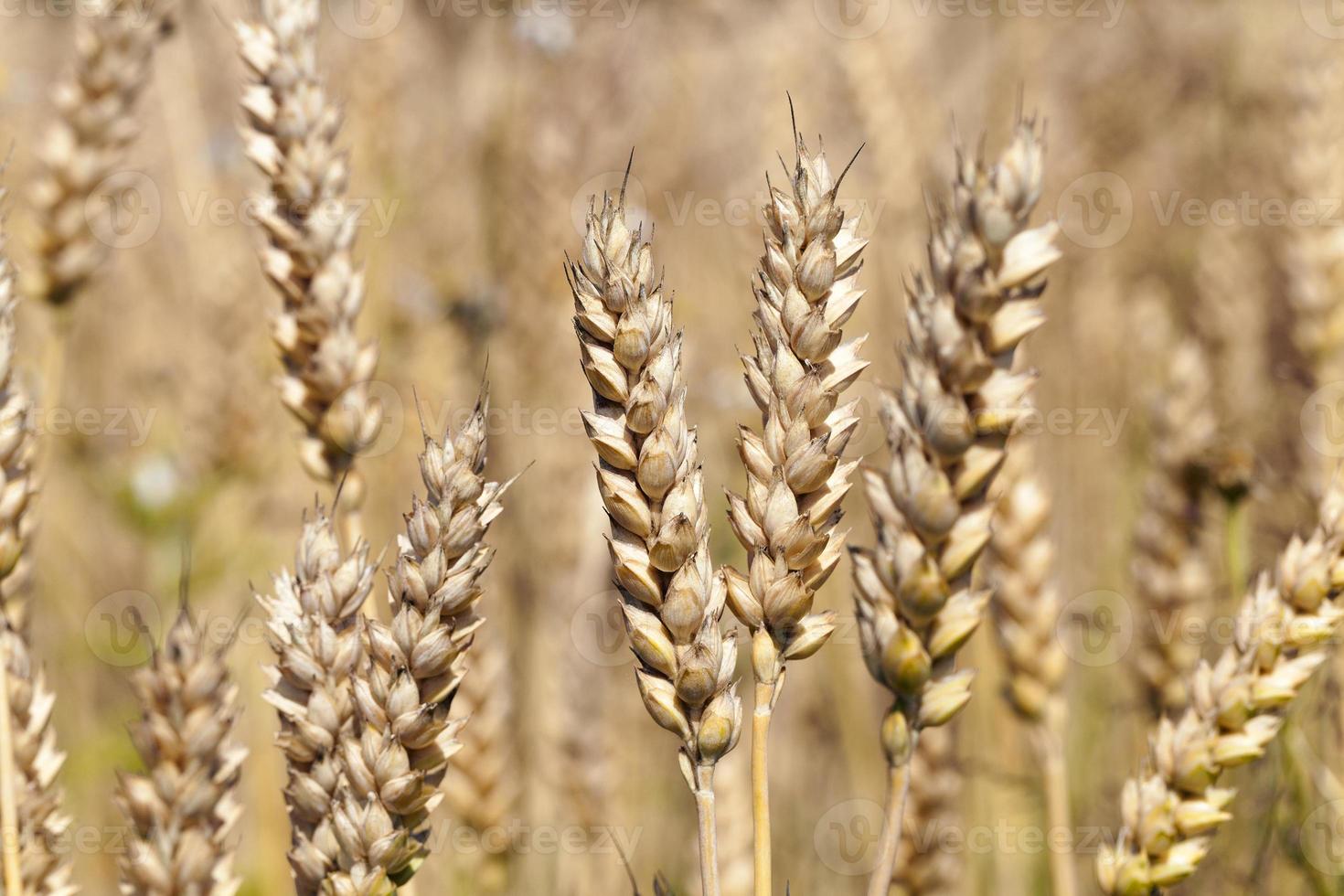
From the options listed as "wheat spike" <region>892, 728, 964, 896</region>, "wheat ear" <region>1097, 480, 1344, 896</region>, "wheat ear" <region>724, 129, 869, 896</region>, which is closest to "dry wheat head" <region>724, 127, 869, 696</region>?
"wheat ear" <region>724, 129, 869, 896</region>

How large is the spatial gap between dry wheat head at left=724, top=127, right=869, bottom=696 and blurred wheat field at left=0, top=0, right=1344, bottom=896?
0.94 meters

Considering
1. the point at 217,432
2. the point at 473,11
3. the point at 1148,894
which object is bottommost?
the point at 1148,894

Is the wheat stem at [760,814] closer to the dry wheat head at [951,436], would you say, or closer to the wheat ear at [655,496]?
the wheat ear at [655,496]

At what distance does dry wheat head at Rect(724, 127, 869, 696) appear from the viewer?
88 centimetres

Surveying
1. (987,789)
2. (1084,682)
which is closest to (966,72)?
(1084,682)

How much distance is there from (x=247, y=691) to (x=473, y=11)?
9.83 feet

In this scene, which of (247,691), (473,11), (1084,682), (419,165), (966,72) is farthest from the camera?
(966,72)

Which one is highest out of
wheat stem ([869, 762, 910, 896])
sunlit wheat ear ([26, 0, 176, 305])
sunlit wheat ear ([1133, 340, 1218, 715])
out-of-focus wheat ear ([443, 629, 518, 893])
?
sunlit wheat ear ([26, 0, 176, 305])

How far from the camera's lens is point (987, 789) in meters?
2.48

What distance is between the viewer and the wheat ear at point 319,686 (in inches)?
37.4

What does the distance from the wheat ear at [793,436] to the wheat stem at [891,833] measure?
0.42 ft

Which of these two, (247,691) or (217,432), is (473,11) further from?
(247,691)

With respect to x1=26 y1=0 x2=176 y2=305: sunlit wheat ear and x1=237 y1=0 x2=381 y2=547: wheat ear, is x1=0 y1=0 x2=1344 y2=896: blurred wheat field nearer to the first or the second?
x1=26 y1=0 x2=176 y2=305: sunlit wheat ear

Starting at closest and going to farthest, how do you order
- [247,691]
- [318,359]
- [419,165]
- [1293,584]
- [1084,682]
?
1. [1293,584]
2. [318,359]
3. [247,691]
4. [1084,682]
5. [419,165]
